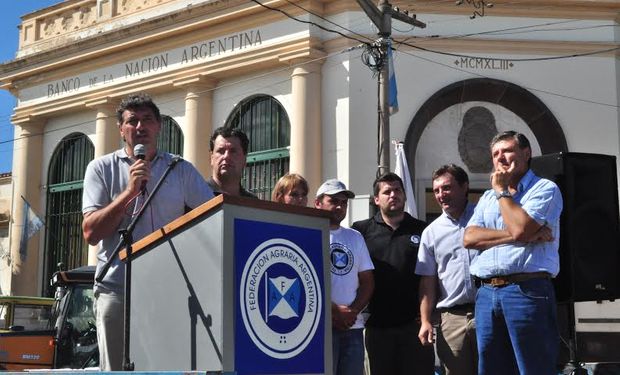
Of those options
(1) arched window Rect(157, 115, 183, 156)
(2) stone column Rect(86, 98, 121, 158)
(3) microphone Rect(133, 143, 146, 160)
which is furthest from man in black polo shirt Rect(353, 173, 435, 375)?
(2) stone column Rect(86, 98, 121, 158)

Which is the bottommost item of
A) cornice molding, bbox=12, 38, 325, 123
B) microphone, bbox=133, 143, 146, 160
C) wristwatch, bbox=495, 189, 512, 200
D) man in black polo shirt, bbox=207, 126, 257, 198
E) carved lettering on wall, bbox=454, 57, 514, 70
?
wristwatch, bbox=495, 189, 512, 200

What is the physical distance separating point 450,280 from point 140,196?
2.59 meters

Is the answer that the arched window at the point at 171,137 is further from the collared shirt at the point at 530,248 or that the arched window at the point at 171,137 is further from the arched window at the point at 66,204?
the collared shirt at the point at 530,248

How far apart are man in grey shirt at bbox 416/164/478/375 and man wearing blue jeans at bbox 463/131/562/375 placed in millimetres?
834

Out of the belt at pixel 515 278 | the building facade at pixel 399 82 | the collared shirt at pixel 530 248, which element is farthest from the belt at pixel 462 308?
the building facade at pixel 399 82

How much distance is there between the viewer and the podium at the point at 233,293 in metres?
3.46

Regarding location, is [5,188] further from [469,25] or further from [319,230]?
[319,230]

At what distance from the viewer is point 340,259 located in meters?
5.93

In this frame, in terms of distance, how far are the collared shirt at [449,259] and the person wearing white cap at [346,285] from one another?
44 cm

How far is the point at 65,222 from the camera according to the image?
915 inches

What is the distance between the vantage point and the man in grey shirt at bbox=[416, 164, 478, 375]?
581 cm

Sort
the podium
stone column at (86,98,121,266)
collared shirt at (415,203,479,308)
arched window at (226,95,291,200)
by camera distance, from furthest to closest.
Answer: stone column at (86,98,121,266)
arched window at (226,95,291,200)
collared shirt at (415,203,479,308)
the podium

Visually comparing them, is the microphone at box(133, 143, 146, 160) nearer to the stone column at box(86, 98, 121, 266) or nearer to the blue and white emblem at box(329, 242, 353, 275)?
the blue and white emblem at box(329, 242, 353, 275)

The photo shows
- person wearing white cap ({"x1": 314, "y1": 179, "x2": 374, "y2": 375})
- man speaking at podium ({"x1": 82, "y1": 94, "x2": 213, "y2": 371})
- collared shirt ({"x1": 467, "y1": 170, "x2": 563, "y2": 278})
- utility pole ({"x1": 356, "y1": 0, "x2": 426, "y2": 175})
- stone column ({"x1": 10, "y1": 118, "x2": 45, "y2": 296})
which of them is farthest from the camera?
stone column ({"x1": 10, "y1": 118, "x2": 45, "y2": 296})
